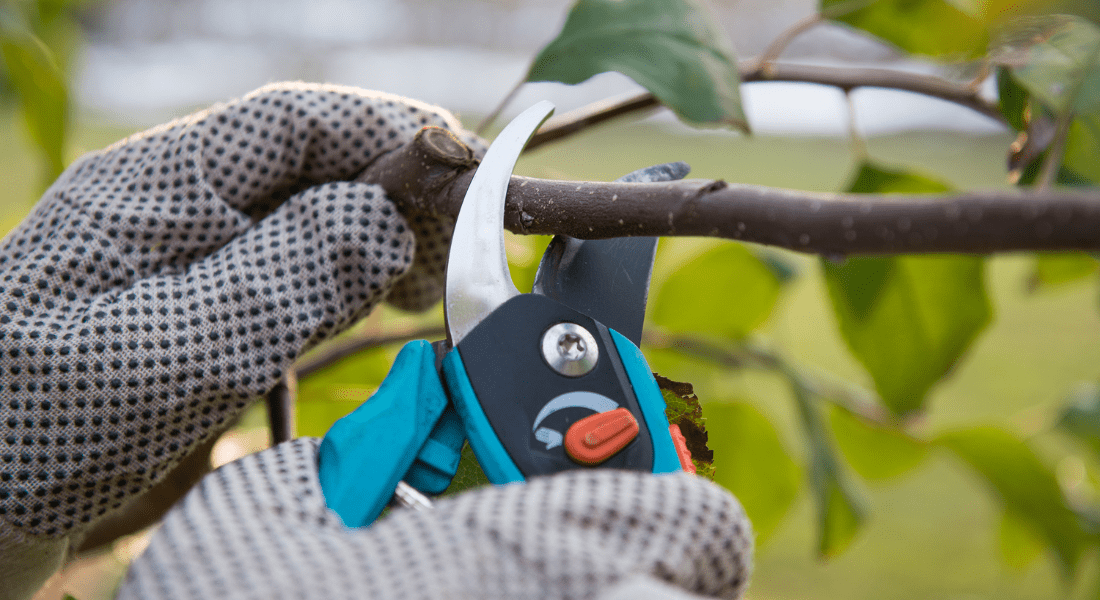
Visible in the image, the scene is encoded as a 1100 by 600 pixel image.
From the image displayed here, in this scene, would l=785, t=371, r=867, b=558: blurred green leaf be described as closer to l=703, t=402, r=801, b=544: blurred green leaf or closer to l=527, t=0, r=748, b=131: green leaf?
l=703, t=402, r=801, b=544: blurred green leaf

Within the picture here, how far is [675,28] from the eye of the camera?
0.89ft

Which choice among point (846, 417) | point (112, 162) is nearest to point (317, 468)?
point (112, 162)

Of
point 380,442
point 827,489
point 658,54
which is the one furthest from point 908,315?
point 380,442

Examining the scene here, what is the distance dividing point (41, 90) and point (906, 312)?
0.51 metres

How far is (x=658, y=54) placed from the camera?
261 millimetres

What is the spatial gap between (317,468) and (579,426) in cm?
7

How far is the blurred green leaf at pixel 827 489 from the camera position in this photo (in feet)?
1.36

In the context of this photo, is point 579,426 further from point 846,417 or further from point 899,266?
point 846,417

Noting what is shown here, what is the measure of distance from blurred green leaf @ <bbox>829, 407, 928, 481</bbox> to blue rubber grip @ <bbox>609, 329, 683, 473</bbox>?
1.25 ft

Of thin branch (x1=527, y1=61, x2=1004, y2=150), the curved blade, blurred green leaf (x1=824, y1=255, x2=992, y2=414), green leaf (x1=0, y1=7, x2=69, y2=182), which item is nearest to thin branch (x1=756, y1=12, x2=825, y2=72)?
thin branch (x1=527, y1=61, x2=1004, y2=150)

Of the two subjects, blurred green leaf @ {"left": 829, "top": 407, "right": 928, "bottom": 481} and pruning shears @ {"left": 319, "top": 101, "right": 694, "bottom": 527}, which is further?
blurred green leaf @ {"left": 829, "top": 407, "right": 928, "bottom": 481}

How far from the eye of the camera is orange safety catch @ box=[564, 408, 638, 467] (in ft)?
0.57

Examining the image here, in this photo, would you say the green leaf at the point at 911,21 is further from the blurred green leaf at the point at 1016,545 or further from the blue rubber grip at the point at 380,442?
the blurred green leaf at the point at 1016,545

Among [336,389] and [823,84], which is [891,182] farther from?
[336,389]
